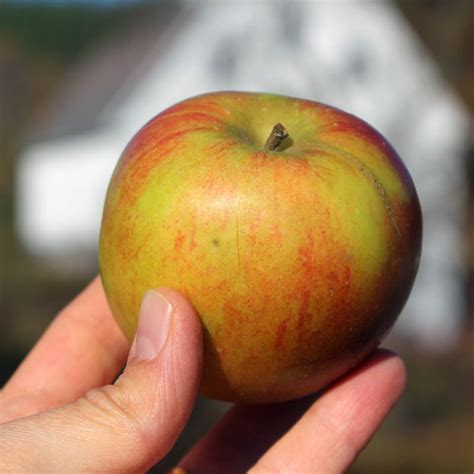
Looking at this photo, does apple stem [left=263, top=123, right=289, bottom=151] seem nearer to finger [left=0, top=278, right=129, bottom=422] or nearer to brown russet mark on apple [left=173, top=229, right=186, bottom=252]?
brown russet mark on apple [left=173, top=229, right=186, bottom=252]

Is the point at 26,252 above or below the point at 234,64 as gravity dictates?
below

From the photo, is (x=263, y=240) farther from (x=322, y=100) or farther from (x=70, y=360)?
(x=322, y=100)

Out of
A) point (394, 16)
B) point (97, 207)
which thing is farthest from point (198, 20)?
point (97, 207)

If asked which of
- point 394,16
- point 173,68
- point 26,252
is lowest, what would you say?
point 26,252

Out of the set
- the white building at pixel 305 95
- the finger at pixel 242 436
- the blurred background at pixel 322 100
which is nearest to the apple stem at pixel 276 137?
the finger at pixel 242 436

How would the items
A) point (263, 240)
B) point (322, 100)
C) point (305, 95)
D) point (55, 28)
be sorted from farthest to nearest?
point (55, 28) → point (305, 95) → point (322, 100) → point (263, 240)

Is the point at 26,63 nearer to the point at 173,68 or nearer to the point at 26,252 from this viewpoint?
the point at 26,252

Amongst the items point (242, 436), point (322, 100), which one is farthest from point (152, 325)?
point (322, 100)
